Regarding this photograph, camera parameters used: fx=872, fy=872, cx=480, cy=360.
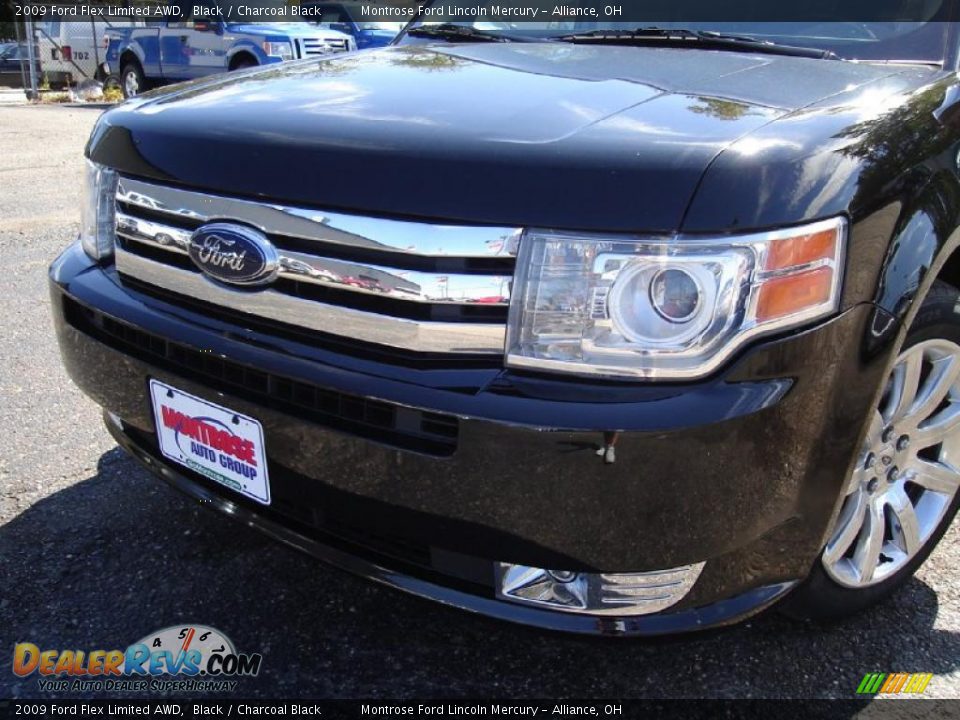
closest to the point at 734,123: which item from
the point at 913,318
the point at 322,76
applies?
the point at 913,318

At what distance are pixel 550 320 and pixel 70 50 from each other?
68.6 feet

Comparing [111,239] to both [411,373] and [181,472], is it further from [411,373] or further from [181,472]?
[411,373]

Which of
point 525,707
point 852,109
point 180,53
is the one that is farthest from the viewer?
point 180,53

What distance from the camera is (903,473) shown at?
218 centimetres

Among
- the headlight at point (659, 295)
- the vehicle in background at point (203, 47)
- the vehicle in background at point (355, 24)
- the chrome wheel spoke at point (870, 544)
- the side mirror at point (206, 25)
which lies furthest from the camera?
the vehicle in background at point (355, 24)

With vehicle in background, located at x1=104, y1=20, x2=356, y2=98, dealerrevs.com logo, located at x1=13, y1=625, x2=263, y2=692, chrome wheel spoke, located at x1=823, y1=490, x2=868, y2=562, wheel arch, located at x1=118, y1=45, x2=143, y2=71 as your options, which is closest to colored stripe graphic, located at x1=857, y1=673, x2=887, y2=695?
chrome wheel spoke, located at x1=823, y1=490, x2=868, y2=562

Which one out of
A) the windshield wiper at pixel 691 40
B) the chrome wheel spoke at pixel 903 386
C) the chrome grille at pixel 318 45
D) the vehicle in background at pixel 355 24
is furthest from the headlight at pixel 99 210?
the vehicle in background at pixel 355 24

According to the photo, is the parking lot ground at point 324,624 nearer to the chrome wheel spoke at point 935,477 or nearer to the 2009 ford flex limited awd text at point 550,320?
the 2009 ford flex limited awd text at point 550,320

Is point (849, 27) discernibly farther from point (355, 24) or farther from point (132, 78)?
point (132, 78)

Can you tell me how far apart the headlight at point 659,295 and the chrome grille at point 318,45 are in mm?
11984

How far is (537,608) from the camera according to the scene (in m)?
1.69

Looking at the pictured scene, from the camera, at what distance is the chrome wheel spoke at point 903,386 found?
197cm

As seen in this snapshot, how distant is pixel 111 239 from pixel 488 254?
111cm

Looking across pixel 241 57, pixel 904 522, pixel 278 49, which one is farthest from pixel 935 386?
pixel 241 57
